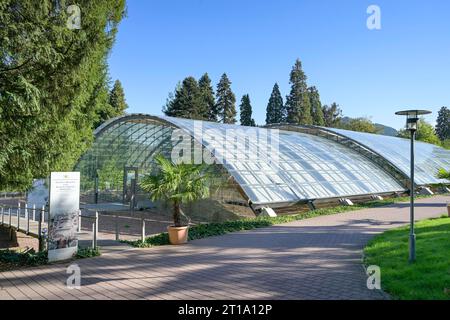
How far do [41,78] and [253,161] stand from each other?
501 inches

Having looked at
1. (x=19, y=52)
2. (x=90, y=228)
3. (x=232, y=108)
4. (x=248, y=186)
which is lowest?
(x=90, y=228)

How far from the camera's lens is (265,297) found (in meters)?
6.09

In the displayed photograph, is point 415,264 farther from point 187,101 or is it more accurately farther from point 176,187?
point 187,101

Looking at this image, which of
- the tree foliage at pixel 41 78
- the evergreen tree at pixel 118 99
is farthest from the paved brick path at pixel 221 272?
the evergreen tree at pixel 118 99

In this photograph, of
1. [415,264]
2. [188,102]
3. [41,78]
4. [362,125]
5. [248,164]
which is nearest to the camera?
[415,264]

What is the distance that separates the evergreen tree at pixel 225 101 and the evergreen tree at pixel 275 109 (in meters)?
7.32

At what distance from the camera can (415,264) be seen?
7.54 m

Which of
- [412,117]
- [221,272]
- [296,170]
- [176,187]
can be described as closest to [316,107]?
[296,170]

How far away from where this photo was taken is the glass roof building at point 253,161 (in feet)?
60.7

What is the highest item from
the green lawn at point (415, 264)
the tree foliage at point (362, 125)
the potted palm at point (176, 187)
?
the tree foliage at point (362, 125)

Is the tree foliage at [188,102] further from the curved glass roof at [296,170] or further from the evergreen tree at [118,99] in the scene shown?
the curved glass roof at [296,170]
